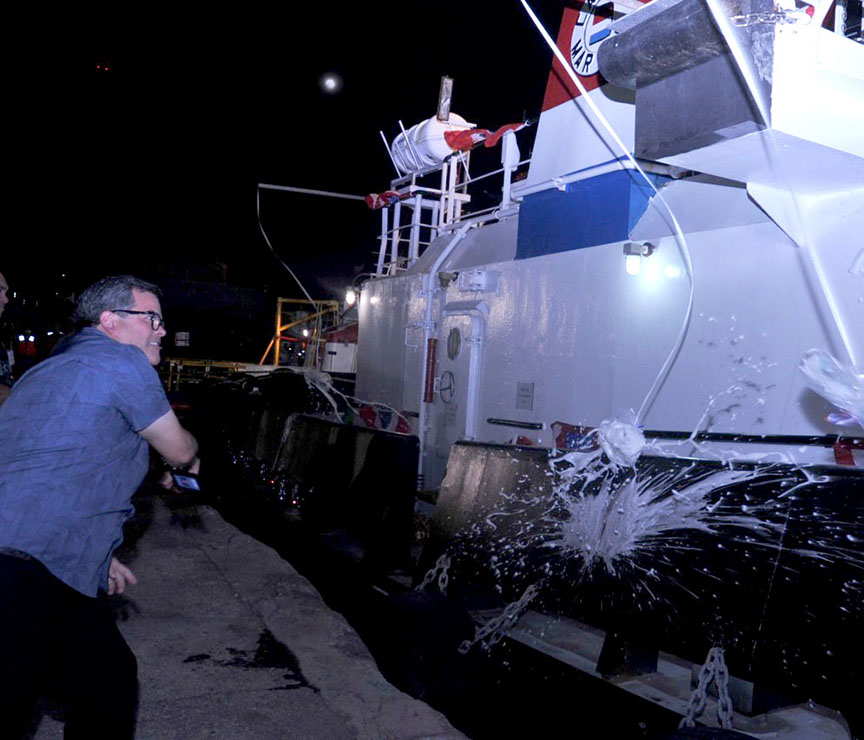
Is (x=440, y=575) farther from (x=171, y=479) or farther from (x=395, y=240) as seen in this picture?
(x=395, y=240)

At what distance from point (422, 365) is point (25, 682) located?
584 centimetres

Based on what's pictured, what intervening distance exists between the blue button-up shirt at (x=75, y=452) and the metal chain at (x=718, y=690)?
2.04m

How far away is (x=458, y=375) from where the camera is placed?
7.24 m

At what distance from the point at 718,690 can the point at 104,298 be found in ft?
8.34

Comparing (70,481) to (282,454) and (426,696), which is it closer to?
(426,696)

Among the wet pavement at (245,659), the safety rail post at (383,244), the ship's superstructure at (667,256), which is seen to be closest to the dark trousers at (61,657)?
the wet pavement at (245,659)

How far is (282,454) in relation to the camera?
7.74 metres

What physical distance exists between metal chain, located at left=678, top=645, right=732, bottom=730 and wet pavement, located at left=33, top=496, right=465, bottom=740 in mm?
1411

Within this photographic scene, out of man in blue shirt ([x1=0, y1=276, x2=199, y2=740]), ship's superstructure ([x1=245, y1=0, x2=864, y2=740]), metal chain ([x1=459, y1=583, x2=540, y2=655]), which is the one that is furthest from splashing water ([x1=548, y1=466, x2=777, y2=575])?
man in blue shirt ([x1=0, y1=276, x2=199, y2=740])

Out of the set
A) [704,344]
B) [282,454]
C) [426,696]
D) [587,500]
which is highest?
[704,344]

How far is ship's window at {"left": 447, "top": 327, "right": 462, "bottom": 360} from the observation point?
23.8 ft

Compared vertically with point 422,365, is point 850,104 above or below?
above

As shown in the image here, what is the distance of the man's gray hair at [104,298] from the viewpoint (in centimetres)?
276

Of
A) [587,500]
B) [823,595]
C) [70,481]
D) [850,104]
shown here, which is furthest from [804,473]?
[70,481]
